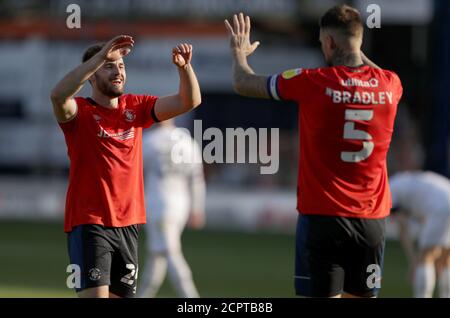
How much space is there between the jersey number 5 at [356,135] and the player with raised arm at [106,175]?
1.20 meters

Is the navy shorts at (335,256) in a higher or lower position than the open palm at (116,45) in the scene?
lower

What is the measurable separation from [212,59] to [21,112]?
4671 millimetres

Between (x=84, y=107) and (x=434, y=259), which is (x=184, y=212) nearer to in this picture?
(x=434, y=259)

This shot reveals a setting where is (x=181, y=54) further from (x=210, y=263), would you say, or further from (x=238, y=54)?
(x=210, y=263)

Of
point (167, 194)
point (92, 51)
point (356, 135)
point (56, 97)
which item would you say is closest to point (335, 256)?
point (356, 135)

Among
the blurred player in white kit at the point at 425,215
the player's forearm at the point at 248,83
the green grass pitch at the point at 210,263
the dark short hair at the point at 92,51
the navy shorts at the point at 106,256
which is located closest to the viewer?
the player's forearm at the point at 248,83

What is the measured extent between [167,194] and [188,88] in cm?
507

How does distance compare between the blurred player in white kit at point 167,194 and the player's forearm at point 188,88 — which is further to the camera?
the blurred player in white kit at point 167,194

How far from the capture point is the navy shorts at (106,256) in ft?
25.6

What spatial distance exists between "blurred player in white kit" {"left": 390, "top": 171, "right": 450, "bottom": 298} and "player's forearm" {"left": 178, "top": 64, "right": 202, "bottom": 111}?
4.76 metres

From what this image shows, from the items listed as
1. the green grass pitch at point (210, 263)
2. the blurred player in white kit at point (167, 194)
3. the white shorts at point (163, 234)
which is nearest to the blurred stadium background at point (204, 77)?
the green grass pitch at point (210, 263)

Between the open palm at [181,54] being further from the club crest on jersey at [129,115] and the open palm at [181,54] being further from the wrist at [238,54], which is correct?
the club crest on jersey at [129,115]

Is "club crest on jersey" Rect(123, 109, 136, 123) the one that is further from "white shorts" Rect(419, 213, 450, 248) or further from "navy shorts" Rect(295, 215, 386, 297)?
"white shorts" Rect(419, 213, 450, 248)

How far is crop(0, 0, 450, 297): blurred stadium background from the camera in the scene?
930 inches
